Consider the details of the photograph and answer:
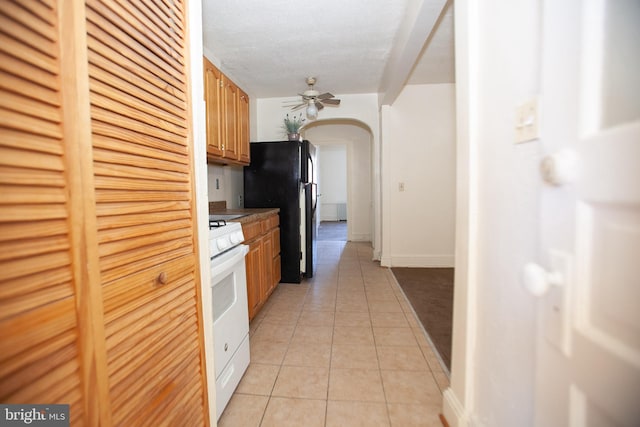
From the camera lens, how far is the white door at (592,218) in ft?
1.39

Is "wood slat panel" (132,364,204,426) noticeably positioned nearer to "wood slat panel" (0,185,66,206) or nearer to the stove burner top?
"wood slat panel" (0,185,66,206)

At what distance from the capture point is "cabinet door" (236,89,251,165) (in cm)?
270

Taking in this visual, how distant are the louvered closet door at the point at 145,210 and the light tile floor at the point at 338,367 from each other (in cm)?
54

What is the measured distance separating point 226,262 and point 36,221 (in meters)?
0.93

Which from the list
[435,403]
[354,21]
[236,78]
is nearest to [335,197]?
[236,78]

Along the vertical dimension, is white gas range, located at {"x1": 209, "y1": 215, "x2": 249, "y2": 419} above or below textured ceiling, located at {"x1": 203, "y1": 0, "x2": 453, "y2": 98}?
below

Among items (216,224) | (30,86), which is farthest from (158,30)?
(216,224)

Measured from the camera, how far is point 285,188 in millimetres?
3139

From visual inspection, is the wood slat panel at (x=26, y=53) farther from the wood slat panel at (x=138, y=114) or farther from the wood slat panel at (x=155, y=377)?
the wood slat panel at (x=155, y=377)

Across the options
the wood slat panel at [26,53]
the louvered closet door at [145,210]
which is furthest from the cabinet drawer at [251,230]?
the wood slat panel at [26,53]

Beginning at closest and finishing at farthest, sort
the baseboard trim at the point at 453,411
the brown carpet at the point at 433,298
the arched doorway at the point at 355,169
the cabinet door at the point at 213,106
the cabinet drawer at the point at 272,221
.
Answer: the baseboard trim at the point at 453,411, the brown carpet at the point at 433,298, the cabinet door at the point at 213,106, the cabinet drawer at the point at 272,221, the arched doorway at the point at 355,169

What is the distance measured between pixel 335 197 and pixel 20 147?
9118 millimetres

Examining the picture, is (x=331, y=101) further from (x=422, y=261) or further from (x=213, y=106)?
(x=422, y=261)

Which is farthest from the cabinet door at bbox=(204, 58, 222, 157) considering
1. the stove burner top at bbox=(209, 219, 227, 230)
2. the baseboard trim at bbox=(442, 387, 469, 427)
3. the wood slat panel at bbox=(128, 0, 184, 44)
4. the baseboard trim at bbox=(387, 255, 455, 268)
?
the baseboard trim at bbox=(387, 255, 455, 268)
